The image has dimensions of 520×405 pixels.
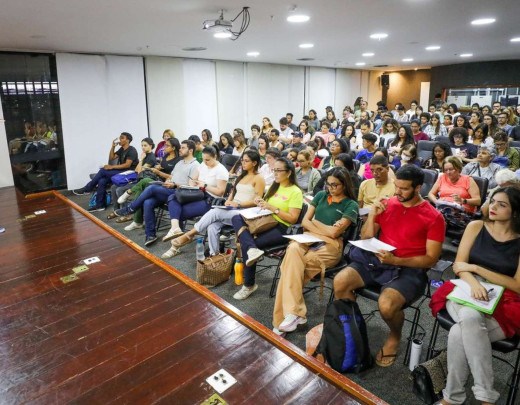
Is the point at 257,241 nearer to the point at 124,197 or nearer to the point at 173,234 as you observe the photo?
the point at 173,234

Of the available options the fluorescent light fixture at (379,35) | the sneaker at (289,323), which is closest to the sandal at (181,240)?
the sneaker at (289,323)

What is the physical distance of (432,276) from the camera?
151 inches

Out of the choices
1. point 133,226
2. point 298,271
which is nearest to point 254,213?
point 298,271

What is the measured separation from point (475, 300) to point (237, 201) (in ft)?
8.31

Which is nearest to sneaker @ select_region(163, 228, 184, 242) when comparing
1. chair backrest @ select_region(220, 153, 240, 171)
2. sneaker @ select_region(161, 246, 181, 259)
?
sneaker @ select_region(161, 246, 181, 259)

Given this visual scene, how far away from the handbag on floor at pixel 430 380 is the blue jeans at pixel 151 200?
3.55 metres

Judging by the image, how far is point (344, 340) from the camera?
92.7 inches

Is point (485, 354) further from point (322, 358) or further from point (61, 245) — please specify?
point (61, 245)

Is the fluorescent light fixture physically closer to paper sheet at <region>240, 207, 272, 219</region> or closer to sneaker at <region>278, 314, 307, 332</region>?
paper sheet at <region>240, 207, 272, 219</region>

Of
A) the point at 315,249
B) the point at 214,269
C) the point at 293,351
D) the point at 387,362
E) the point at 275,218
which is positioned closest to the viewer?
the point at 293,351

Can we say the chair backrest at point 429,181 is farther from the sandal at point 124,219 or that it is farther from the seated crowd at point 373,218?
the sandal at point 124,219

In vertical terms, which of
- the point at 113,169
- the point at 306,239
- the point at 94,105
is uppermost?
the point at 94,105

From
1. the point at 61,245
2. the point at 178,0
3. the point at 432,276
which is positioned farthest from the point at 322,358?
the point at 178,0

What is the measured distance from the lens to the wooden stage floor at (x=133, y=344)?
1625 millimetres
